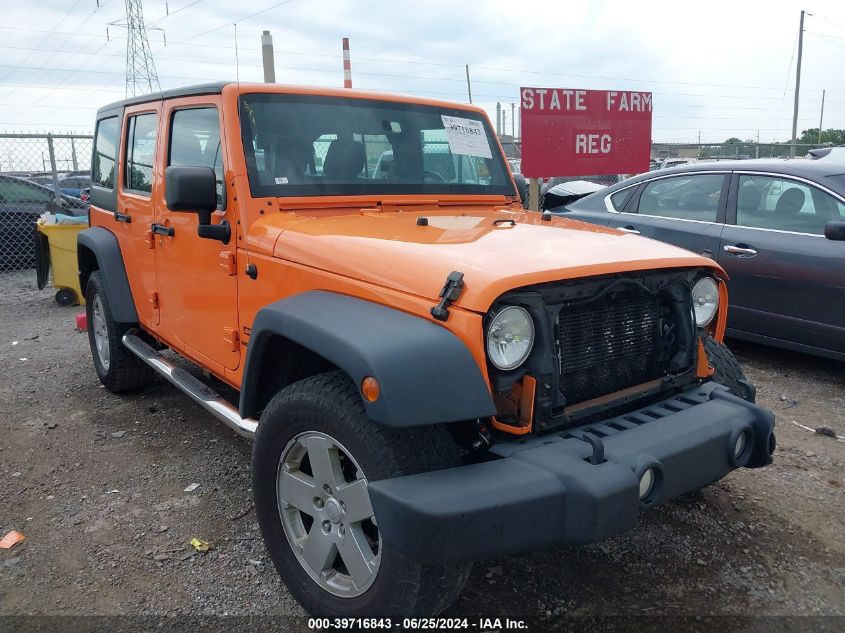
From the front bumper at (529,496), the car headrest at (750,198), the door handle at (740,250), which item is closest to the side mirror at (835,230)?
the door handle at (740,250)

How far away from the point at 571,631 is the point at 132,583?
1.69 meters

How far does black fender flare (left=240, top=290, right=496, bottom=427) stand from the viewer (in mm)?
1952

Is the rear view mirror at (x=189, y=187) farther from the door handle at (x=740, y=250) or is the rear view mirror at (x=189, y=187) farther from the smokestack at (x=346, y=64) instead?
the smokestack at (x=346, y=64)

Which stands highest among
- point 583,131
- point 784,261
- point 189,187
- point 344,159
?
point 583,131

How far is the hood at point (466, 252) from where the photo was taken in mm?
2203

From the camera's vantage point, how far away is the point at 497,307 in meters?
2.15

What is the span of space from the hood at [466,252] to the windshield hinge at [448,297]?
19 millimetres

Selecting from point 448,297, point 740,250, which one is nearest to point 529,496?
point 448,297

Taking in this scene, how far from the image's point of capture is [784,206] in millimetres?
5082

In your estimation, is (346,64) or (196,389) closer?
(196,389)

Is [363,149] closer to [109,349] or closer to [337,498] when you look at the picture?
[337,498]

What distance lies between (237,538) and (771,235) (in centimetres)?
414

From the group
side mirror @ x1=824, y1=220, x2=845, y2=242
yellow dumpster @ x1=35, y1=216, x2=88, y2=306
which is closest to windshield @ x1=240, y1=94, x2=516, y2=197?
side mirror @ x1=824, y1=220, x2=845, y2=242

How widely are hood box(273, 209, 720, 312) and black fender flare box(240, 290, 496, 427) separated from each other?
143 mm
